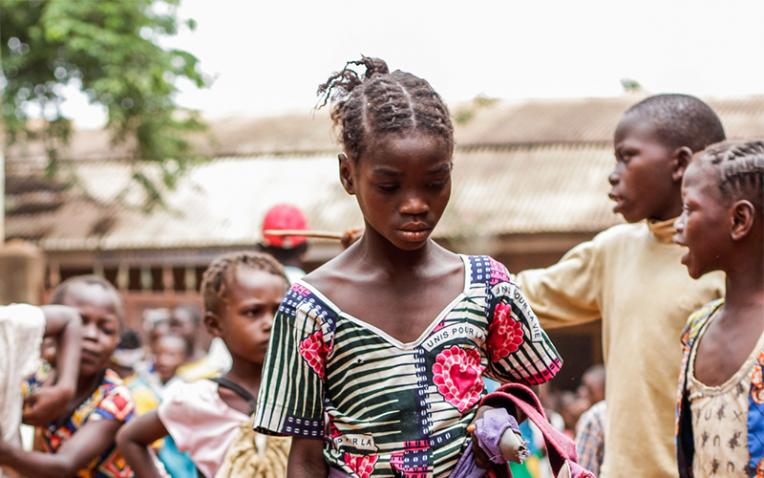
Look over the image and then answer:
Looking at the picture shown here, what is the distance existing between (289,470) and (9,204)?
50.5 feet

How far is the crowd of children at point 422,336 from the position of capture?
2.66 m

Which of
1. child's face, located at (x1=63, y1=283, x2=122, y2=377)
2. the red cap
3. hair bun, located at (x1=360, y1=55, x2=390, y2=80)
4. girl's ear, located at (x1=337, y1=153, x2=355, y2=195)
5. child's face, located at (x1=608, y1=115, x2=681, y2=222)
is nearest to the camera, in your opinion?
girl's ear, located at (x1=337, y1=153, x2=355, y2=195)

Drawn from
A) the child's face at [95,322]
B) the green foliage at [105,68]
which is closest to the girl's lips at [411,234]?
the child's face at [95,322]

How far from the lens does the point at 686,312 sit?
155 inches

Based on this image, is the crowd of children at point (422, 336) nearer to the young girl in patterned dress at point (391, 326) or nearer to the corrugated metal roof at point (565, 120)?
the young girl in patterned dress at point (391, 326)

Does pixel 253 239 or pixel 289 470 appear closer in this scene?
pixel 289 470

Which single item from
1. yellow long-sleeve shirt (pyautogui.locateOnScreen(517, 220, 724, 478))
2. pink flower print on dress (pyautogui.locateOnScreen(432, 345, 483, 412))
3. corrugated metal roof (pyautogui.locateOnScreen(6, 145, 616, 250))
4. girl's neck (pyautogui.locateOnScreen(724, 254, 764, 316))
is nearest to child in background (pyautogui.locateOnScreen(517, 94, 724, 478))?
yellow long-sleeve shirt (pyautogui.locateOnScreen(517, 220, 724, 478))

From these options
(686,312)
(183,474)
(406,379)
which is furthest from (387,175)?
(183,474)

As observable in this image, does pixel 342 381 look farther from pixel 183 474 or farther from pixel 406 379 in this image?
pixel 183 474

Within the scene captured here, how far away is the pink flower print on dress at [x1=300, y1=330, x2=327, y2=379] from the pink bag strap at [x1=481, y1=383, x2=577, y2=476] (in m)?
0.38

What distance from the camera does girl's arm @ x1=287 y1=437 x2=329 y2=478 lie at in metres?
2.73

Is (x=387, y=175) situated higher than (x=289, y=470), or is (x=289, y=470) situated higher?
(x=387, y=175)

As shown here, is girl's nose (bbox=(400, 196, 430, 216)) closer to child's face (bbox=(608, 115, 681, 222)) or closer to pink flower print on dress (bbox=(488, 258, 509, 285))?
pink flower print on dress (bbox=(488, 258, 509, 285))

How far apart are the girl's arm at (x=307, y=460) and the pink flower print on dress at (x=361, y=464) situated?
0.08 meters
